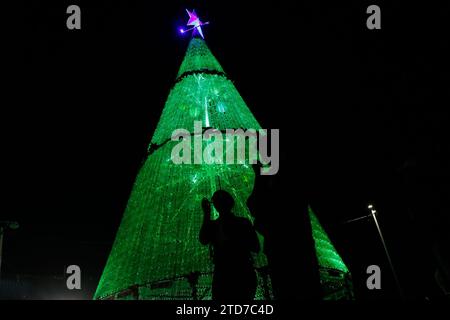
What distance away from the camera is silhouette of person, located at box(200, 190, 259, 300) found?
9.73 feet

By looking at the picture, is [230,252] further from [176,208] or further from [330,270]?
[330,270]

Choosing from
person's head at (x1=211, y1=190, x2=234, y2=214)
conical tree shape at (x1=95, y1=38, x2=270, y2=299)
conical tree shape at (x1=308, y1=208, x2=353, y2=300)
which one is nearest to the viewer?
person's head at (x1=211, y1=190, x2=234, y2=214)

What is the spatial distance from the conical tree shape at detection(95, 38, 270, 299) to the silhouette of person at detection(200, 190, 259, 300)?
95 cm

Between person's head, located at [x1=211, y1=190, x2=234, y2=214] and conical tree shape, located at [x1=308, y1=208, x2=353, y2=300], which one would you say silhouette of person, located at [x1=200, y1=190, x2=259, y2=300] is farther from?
conical tree shape, located at [x1=308, y1=208, x2=353, y2=300]

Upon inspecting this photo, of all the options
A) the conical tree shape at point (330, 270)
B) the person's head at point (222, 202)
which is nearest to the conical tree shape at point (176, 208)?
the conical tree shape at point (330, 270)

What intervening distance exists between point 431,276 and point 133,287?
9.55 m

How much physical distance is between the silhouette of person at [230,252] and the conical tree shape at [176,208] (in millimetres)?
951

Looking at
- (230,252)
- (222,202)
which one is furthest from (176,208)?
(230,252)

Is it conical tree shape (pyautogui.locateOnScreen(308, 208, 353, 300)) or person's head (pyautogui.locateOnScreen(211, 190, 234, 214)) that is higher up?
person's head (pyautogui.locateOnScreen(211, 190, 234, 214))

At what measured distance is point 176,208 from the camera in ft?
16.2

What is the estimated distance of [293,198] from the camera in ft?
10.5

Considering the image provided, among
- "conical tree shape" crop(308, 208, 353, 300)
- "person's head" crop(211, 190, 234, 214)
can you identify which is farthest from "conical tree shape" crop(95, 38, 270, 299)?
"person's head" crop(211, 190, 234, 214)

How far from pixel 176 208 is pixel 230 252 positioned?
1945 millimetres
